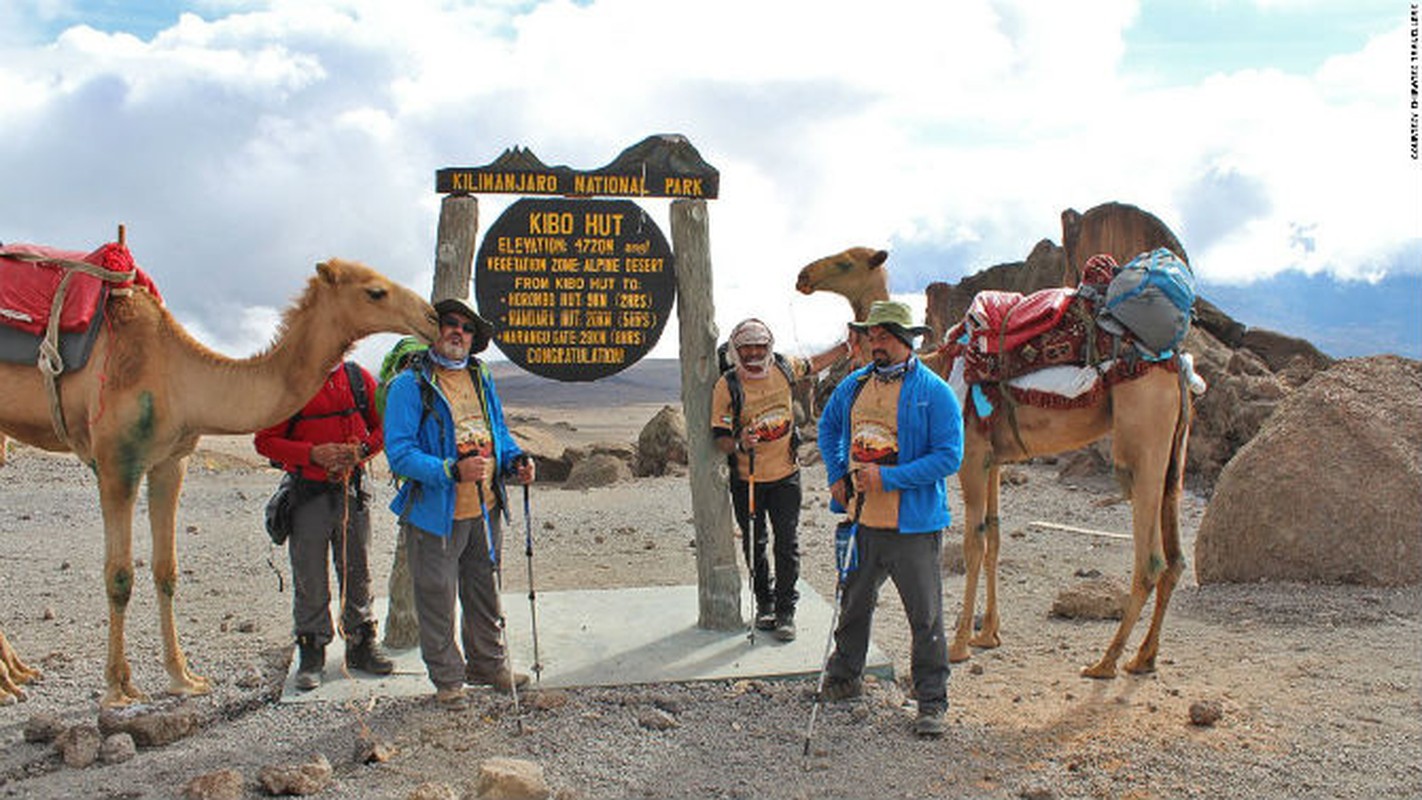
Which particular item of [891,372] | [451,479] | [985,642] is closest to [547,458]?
[985,642]

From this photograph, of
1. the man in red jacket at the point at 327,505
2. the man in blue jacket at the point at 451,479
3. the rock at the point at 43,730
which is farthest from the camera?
the man in red jacket at the point at 327,505

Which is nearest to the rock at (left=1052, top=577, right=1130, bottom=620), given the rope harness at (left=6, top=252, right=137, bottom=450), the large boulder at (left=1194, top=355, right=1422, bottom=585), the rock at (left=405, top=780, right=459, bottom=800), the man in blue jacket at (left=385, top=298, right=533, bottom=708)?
the large boulder at (left=1194, top=355, right=1422, bottom=585)

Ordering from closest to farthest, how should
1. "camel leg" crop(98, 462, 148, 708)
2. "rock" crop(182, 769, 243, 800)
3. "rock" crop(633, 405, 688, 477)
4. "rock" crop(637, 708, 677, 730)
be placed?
"rock" crop(182, 769, 243, 800) < "rock" crop(637, 708, 677, 730) < "camel leg" crop(98, 462, 148, 708) < "rock" crop(633, 405, 688, 477)

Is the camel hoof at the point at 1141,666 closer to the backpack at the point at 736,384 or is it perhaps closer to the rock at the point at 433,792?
the backpack at the point at 736,384

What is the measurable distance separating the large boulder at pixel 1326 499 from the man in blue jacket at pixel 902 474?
15.3ft

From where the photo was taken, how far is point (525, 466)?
19.6 feet

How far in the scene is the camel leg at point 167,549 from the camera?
6.60 meters

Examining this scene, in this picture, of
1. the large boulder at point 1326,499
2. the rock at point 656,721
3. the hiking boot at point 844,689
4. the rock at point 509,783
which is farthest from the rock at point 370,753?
the large boulder at point 1326,499

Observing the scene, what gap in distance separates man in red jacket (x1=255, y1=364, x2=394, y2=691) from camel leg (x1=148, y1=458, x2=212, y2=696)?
0.61 meters

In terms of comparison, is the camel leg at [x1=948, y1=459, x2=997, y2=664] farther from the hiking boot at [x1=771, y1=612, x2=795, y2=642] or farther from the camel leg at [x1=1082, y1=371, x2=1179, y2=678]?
the hiking boot at [x1=771, y1=612, x2=795, y2=642]

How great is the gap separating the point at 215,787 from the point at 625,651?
2607 millimetres

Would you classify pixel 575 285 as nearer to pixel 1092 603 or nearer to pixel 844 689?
pixel 844 689

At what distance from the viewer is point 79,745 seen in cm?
568

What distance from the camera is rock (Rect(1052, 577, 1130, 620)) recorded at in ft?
28.6
